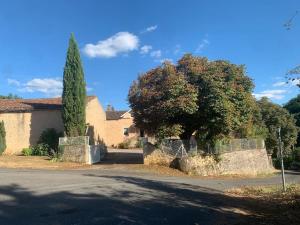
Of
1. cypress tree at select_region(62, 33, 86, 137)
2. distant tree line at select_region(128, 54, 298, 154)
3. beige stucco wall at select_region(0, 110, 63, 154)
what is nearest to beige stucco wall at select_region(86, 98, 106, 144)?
beige stucco wall at select_region(0, 110, 63, 154)

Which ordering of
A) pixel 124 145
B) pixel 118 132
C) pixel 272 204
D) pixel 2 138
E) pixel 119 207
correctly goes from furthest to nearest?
pixel 118 132
pixel 124 145
pixel 2 138
pixel 272 204
pixel 119 207

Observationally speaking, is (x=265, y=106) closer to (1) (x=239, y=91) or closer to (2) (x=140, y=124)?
(1) (x=239, y=91)

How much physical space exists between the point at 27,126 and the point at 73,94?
5.36m

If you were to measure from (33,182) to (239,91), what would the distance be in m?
16.8

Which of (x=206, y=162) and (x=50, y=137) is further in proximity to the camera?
(x=50, y=137)

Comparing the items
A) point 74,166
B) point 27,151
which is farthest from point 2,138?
point 74,166

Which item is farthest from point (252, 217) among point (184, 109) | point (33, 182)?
point (184, 109)

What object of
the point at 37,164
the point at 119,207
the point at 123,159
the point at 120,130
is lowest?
the point at 119,207

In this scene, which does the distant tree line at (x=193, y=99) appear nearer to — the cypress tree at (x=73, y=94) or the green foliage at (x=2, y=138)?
the cypress tree at (x=73, y=94)

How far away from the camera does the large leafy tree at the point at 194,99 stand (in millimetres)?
25859

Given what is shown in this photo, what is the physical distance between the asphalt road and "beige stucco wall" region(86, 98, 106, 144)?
65.1ft

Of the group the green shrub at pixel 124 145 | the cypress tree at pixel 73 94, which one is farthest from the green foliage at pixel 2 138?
the green shrub at pixel 124 145

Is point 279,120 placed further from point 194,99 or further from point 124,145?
point 194,99

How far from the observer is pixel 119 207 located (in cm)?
1153
